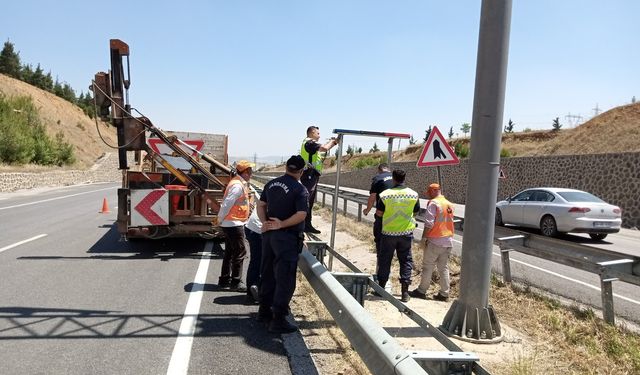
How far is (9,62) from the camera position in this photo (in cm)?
7900

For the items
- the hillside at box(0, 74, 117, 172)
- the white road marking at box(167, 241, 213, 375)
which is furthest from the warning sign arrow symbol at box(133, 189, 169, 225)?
the hillside at box(0, 74, 117, 172)

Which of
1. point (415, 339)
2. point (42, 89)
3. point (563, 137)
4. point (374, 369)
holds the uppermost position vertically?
point (42, 89)

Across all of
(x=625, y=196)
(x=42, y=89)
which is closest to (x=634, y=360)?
(x=625, y=196)

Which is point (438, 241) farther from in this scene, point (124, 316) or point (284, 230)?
point (124, 316)

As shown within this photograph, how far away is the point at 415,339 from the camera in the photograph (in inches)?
202

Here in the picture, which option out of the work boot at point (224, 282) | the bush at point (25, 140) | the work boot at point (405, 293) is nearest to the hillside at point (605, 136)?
the work boot at point (405, 293)

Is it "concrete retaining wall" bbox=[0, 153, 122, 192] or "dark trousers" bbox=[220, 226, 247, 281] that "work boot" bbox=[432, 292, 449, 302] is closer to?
"dark trousers" bbox=[220, 226, 247, 281]

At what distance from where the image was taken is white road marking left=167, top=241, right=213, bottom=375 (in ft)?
13.4

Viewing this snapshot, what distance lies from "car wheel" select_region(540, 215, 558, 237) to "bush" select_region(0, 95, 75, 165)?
34.9 metres

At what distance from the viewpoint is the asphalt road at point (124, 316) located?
13.6 ft

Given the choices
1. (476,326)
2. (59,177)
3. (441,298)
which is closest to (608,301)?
(476,326)

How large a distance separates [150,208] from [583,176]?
67.7 feet

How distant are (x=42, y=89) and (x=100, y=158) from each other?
27.2 metres

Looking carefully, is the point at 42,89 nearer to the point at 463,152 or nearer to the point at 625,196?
the point at 463,152
